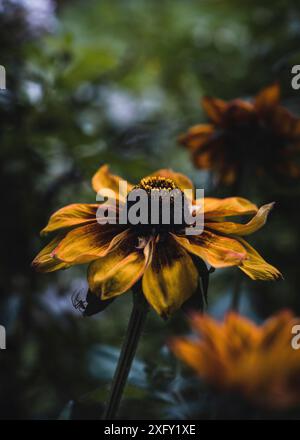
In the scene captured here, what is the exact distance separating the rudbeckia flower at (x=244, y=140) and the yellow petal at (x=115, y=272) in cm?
37

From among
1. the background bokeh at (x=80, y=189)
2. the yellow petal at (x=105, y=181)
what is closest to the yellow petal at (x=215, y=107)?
the background bokeh at (x=80, y=189)

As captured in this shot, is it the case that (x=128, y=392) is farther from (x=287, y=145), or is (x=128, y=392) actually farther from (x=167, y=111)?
(x=167, y=111)

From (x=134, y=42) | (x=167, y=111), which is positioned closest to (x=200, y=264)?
(x=167, y=111)

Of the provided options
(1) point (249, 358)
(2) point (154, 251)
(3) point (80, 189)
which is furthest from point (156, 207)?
(3) point (80, 189)

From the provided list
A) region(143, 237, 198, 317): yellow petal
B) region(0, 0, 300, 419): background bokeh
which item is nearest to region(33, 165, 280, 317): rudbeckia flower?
region(143, 237, 198, 317): yellow petal

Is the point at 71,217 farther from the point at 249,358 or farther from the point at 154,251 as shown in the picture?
the point at 249,358

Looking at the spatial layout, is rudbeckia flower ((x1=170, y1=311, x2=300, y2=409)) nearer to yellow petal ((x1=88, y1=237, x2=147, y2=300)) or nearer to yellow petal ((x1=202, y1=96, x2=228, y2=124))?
yellow petal ((x1=88, y1=237, x2=147, y2=300))

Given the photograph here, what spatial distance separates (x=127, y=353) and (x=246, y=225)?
171mm

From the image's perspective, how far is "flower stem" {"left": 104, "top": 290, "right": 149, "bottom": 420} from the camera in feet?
1.54

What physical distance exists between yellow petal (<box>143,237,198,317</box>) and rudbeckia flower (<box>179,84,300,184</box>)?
36 cm

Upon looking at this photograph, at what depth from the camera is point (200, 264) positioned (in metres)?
0.50

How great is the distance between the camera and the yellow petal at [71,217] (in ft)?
1.76

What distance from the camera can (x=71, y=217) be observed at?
55 centimetres

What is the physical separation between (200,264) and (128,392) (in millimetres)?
189
